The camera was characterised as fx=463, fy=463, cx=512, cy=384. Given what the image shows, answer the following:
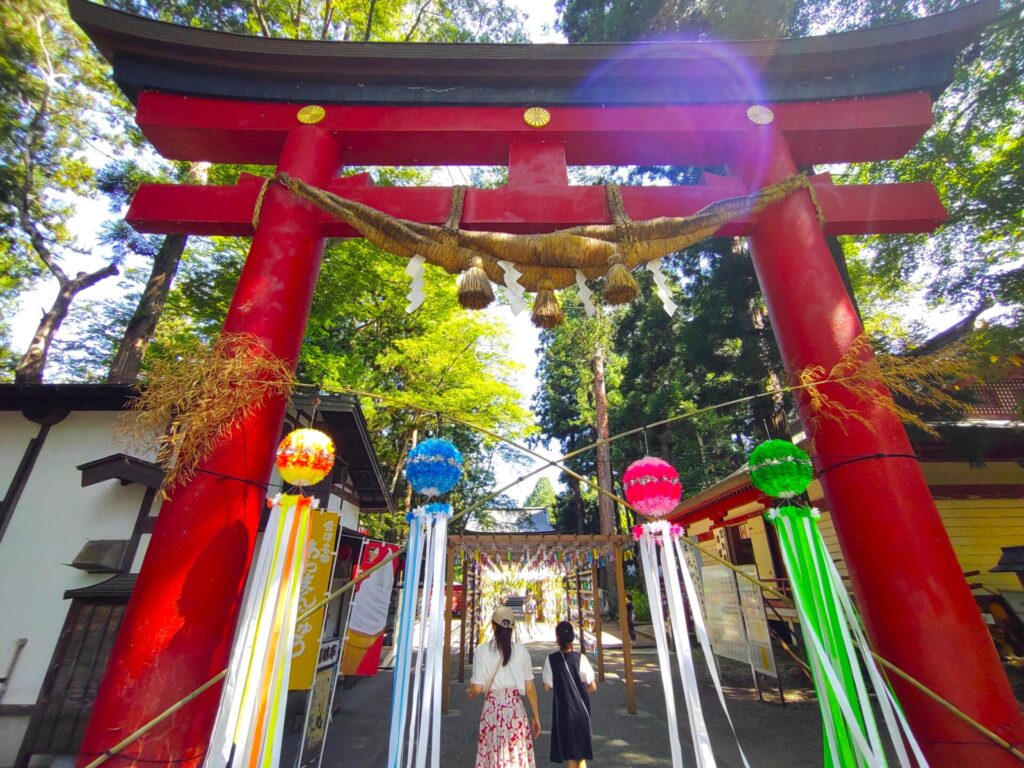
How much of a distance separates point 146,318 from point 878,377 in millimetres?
10824

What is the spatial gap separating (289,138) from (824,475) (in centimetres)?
474

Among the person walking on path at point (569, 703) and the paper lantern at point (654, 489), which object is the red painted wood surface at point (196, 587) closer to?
the paper lantern at point (654, 489)

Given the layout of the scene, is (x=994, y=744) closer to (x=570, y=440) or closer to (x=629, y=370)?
(x=629, y=370)

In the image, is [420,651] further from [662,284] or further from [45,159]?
[45,159]

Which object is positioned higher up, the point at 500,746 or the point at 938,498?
the point at 938,498

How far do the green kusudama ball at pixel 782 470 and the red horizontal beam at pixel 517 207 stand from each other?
178 cm

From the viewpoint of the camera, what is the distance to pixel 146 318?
8641mm

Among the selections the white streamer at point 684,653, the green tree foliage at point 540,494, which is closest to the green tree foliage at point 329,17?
the white streamer at point 684,653

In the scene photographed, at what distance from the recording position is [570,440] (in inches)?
982

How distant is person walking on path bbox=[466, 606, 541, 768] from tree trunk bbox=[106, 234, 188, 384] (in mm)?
7760

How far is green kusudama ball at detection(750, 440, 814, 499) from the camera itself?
284cm

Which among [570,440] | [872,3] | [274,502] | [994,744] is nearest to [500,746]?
[274,502]

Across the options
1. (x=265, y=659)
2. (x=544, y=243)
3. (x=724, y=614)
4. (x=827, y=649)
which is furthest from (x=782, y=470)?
(x=724, y=614)

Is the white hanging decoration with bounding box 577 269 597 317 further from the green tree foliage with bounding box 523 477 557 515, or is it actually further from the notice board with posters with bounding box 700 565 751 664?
the green tree foliage with bounding box 523 477 557 515
